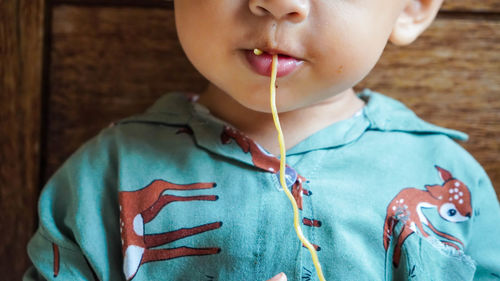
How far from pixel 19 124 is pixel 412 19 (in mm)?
634

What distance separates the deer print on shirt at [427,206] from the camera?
0.71 metres

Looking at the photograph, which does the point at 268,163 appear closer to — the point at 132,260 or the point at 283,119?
the point at 283,119

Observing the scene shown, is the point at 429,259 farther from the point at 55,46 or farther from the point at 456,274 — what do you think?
the point at 55,46

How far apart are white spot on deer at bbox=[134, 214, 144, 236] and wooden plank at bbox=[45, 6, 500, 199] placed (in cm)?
26

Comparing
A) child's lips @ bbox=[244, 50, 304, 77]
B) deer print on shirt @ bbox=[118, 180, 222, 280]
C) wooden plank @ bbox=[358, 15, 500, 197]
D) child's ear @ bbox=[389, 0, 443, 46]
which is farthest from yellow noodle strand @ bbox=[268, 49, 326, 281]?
wooden plank @ bbox=[358, 15, 500, 197]

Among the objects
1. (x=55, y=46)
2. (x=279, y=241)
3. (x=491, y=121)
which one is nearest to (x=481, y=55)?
(x=491, y=121)

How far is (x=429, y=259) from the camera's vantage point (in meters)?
0.70

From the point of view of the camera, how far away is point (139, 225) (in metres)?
0.71

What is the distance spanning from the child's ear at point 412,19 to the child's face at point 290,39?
5 cm

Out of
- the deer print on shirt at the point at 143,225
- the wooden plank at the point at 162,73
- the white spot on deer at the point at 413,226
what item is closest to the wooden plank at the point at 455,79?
the wooden plank at the point at 162,73

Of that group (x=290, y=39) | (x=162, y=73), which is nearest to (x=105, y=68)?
(x=162, y=73)

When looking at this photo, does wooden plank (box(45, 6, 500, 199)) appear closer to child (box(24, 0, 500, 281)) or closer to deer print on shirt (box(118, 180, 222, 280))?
child (box(24, 0, 500, 281))

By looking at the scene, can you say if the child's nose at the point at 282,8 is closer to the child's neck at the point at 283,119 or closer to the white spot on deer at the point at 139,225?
the child's neck at the point at 283,119

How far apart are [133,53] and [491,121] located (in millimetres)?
618
